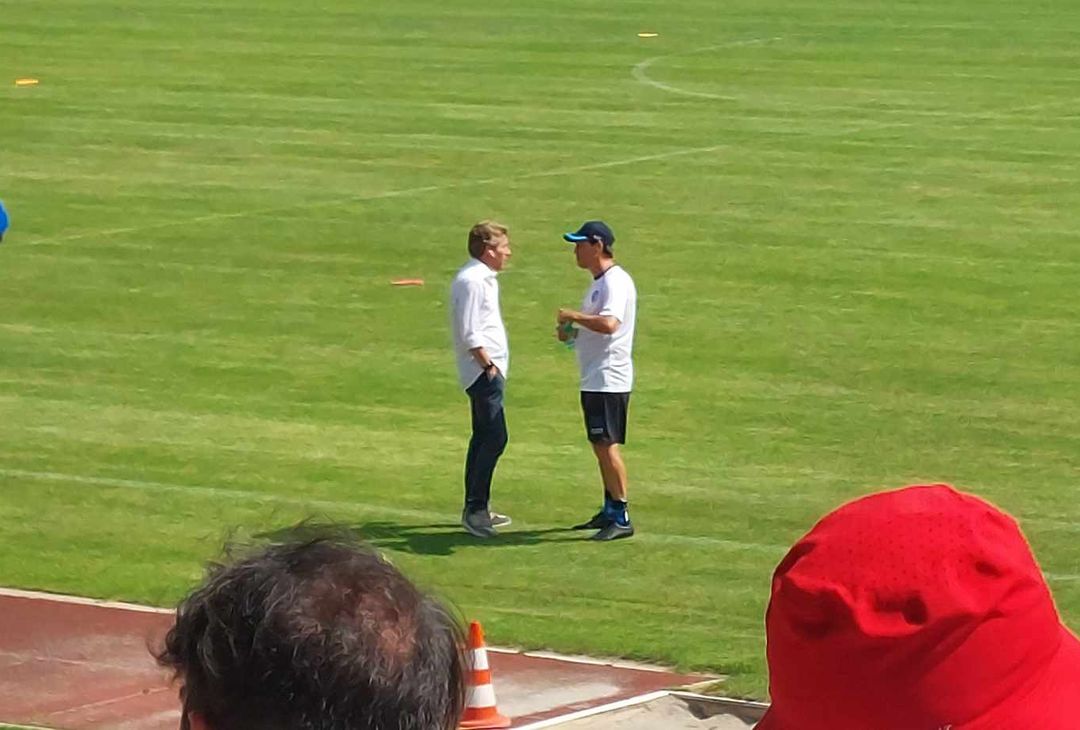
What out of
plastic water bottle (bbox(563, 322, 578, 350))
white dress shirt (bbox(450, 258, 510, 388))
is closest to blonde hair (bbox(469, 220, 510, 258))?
white dress shirt (bbox(450, 258, 510, 388))

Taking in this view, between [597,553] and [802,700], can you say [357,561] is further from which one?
[597,553]

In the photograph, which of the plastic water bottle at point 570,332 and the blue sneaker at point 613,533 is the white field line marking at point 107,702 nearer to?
the blue sneaker at point 613,533

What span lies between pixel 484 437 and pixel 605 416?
0.75m

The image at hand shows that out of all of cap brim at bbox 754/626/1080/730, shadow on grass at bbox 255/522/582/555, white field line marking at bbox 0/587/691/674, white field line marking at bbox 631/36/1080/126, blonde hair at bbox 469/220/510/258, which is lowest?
white field line marking at bbox 631/36/1080/126

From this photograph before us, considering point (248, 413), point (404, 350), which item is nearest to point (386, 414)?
point (248, 413)

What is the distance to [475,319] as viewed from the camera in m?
13.4

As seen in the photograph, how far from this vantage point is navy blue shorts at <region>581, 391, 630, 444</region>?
44.3ft

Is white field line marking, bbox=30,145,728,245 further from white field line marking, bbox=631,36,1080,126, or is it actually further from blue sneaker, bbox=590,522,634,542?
blue sneaker, bbox=590,522,634,542

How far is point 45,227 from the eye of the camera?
24625mm

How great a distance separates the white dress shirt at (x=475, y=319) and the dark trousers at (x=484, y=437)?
8 centimetres

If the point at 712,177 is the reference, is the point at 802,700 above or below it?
above

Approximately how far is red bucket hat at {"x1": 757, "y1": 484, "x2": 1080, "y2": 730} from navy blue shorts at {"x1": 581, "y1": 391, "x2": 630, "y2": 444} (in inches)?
442

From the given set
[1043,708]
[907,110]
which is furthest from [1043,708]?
[907,110]

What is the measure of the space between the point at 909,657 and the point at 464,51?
115 ft
